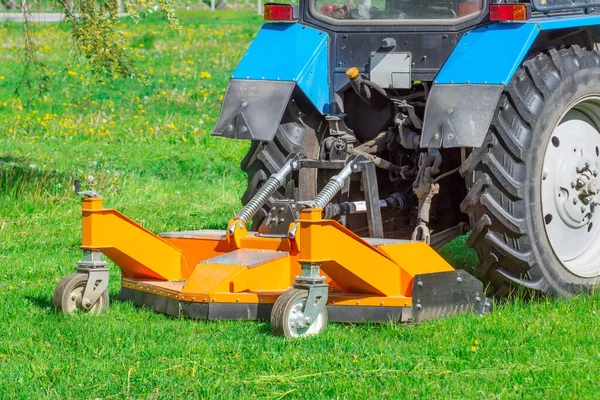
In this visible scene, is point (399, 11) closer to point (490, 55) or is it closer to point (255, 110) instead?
point (490, 55)

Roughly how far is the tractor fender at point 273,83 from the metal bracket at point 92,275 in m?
0.94

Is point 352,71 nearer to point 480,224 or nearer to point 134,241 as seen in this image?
point 480,224

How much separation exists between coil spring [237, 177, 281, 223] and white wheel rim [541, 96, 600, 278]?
1.43 metres

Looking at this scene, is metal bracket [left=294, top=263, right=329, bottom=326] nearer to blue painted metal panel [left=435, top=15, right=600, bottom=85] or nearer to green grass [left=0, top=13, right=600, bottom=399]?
green grass [left=0, top=13, right=600, bottom=399]

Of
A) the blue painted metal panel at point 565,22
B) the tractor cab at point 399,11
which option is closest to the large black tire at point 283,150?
the tractor cab at point 399,11

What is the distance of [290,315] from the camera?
5.34m

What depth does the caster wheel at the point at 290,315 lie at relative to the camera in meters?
5.30

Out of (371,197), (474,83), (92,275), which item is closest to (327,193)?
(371,197)

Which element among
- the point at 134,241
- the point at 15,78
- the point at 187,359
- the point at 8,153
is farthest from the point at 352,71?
the point at 15,78

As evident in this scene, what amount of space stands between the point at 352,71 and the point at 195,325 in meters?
1.60

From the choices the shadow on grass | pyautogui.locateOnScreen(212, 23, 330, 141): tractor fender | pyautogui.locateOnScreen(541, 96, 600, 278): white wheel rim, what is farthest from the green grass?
pyautogui.locateOnScreen(212, 23, 330, 141): tractor fender

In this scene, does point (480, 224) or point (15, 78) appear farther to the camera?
point (15, 78)

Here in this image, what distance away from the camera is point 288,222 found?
244 inches

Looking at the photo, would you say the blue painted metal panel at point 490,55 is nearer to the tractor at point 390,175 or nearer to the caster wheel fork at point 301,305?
the tractor at point 390,175
